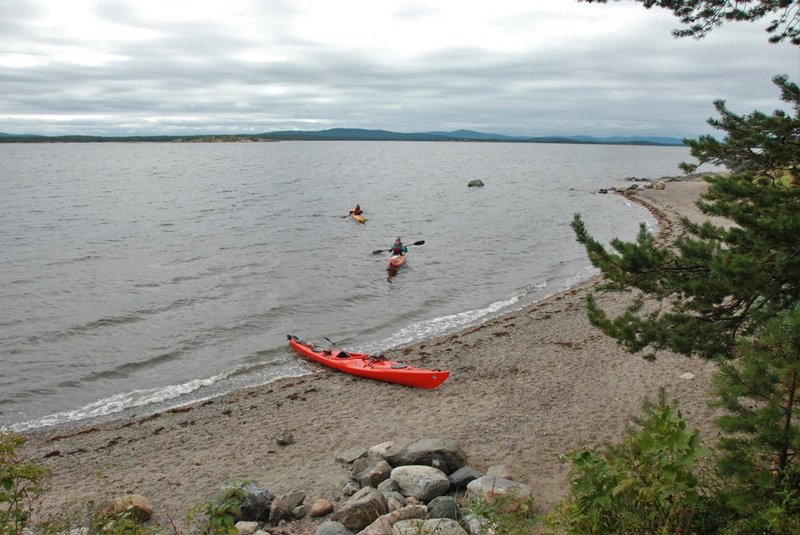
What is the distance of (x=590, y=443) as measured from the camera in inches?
379

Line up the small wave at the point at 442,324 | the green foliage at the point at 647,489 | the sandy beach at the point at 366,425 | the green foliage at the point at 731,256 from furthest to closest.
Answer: the small wave at the point at 442,324 < the sandy beach at the point at 366,425 < the green foliage at the point at 731,256 < the green foliage at the point at 647,489

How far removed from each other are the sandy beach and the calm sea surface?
68.4 inches

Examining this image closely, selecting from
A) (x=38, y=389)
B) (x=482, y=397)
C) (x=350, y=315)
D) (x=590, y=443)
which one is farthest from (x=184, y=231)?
(x=590, y=443)

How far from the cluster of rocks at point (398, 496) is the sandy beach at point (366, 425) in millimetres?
352

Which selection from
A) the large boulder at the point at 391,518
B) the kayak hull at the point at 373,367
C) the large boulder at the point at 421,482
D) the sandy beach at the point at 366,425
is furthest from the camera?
the kayak hull at the point at 373,367

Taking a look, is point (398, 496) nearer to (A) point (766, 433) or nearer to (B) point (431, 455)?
(B) point (431, 455)

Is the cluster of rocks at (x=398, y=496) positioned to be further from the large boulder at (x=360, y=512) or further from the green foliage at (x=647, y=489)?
the green foliage at (x=647, y=489)

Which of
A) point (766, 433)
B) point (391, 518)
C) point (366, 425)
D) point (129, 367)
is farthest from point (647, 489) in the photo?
point (129, 367)

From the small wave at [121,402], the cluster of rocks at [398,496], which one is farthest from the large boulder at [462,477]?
the small wave at [121,402]

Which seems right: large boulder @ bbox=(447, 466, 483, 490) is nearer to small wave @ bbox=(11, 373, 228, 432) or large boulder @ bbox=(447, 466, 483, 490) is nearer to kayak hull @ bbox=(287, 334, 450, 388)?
kayak hull @ bbox=(287, 334, 450, 388)

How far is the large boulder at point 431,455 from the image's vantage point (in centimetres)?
842

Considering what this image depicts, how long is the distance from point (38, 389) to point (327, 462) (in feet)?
28.7

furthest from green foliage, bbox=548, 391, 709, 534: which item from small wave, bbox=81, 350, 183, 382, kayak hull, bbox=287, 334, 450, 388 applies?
small wave, bbox=81, 350, 183, 382

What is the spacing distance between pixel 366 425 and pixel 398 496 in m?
4.03
